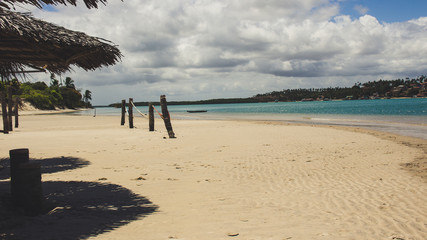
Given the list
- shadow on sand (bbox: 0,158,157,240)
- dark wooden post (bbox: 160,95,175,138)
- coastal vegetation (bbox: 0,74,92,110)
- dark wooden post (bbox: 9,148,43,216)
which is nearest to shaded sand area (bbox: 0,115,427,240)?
shadow on sand (bbox: 0,158,157,240)

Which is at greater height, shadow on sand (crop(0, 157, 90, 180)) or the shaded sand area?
shadow on sand (crop(0, 157, 90, 180))

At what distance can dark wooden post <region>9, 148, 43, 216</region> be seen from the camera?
3559 mm

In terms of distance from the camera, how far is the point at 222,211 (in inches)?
161

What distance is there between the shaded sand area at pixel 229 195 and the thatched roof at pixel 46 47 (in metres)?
2.09

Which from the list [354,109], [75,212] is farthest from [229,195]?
[354,109]

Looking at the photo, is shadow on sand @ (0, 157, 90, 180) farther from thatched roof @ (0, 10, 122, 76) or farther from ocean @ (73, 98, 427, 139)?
ocean @ (73, 98, 427, 139)

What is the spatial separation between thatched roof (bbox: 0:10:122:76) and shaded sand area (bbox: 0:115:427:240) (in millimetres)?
2092

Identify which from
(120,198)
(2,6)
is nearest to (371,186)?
(120,198)

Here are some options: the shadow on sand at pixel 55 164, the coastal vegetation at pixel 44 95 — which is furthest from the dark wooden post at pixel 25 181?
the coastal vegetation at pixel 44 95

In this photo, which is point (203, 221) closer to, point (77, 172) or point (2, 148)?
point (77, 172)

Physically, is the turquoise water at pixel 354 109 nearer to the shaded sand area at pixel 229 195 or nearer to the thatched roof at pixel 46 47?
the shaded sand area at pixel 229 195

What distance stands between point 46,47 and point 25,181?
181 centimetres

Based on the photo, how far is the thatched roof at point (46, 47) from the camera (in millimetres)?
3732

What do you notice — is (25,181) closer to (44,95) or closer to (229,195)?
(229,195)
